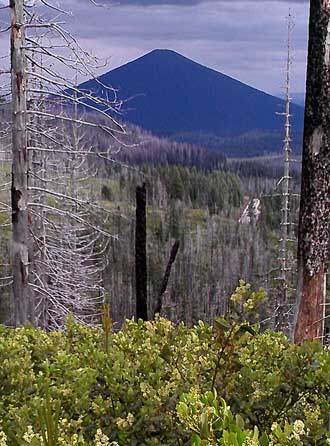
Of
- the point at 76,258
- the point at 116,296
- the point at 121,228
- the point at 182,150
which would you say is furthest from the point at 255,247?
the point at 76,258

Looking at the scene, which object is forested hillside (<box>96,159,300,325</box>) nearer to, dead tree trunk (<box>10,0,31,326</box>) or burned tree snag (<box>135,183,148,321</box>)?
burned tree snag (<box>135,183,148,321</box>)

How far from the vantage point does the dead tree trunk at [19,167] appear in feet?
26.3

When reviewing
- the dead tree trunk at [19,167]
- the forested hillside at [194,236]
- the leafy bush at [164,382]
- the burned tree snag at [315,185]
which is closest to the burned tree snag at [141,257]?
the dead tree trunk at [19,167]

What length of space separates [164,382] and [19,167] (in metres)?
5.82

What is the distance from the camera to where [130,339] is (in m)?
3.32

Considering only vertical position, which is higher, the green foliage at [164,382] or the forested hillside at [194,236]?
the green foliage at [164,382]

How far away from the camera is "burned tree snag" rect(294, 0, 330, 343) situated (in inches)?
217

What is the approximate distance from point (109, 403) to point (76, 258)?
30.3 ft

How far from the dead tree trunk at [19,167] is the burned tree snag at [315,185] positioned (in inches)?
146

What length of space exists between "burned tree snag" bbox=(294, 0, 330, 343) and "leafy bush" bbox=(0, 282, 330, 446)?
8.61 ft

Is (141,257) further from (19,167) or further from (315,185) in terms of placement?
(315,185)

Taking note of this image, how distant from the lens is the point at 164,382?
290 cm

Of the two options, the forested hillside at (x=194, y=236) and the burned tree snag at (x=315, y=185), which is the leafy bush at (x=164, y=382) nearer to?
the burned tree snag at (x=315, y=185)

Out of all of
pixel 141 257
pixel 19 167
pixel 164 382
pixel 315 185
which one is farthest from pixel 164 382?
pixel 141 257
